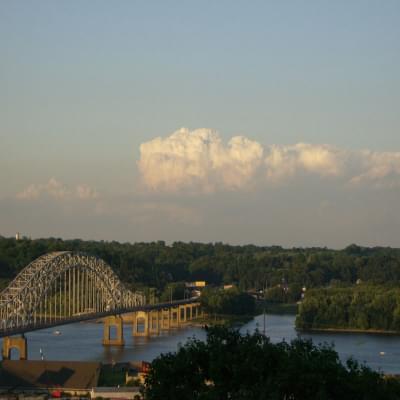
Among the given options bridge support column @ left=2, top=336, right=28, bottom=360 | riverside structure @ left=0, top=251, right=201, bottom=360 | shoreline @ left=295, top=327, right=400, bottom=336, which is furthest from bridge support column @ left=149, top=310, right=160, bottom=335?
bridge support column @ left=2, top=336, right=28, bottom=360

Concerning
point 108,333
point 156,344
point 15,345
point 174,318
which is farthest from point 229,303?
point 15,345

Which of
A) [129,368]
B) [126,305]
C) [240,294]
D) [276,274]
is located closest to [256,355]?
[129,368]

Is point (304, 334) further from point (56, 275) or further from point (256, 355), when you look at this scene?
point (256, 355)

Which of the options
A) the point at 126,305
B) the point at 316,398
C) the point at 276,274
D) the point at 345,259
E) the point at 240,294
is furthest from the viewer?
the point at 345,259

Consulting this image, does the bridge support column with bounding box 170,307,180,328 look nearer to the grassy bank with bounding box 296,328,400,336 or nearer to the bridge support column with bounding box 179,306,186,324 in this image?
the bridge support column with bounding box 179,306,186,324

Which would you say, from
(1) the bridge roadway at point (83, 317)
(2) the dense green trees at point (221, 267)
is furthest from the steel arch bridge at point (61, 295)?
(2) the dense green trees at point (221, 267)

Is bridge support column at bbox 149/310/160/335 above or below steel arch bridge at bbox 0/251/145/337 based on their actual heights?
below
